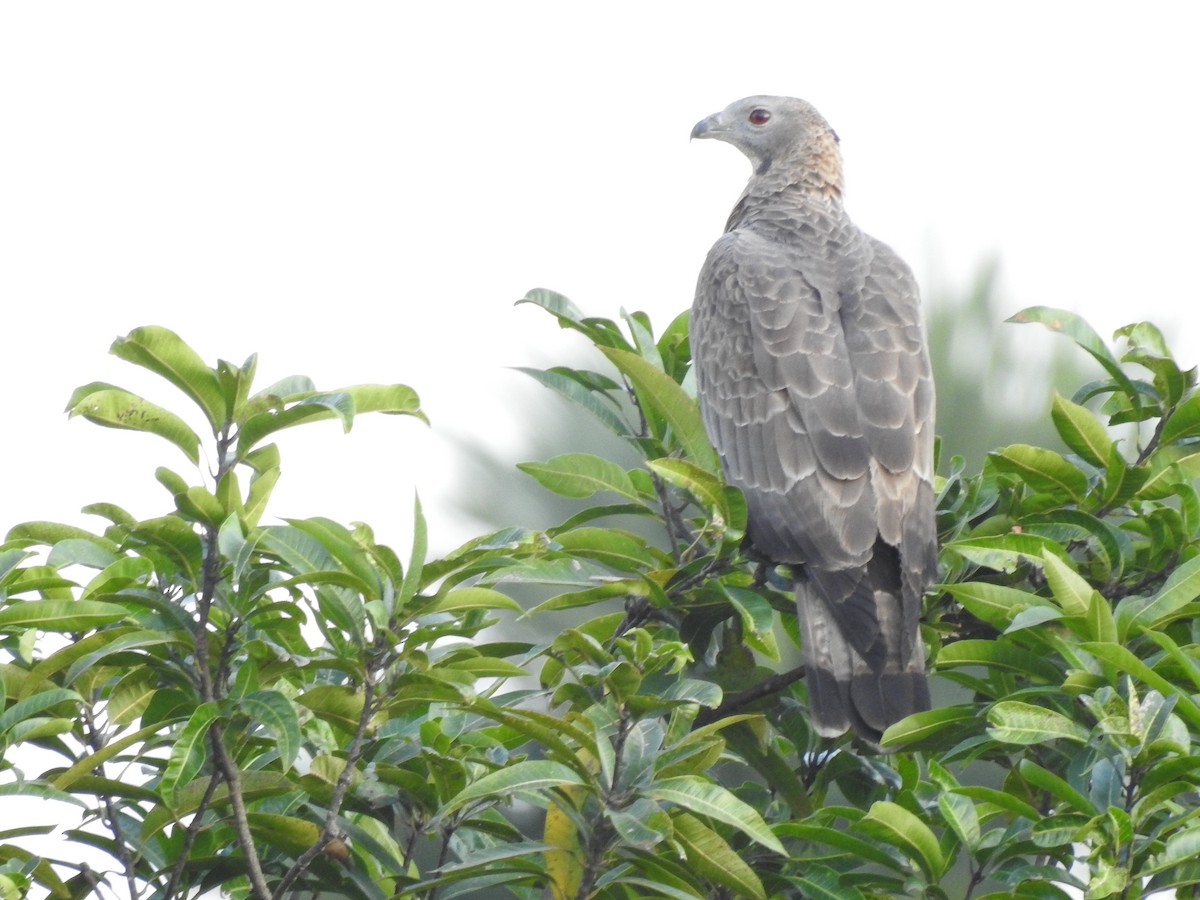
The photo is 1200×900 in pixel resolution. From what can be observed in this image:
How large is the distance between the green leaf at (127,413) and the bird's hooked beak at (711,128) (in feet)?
12.6

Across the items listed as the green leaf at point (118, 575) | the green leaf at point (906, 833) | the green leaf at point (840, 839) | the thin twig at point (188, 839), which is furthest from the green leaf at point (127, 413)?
the green leaf at point (906, 833)

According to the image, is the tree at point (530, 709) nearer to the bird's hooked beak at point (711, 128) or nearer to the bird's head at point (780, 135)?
the bird's head at point (780, 135)

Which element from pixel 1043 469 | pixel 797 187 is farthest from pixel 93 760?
pixel 797 187

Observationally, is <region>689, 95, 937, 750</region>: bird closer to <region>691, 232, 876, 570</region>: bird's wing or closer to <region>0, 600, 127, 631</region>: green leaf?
<region>691, 232, 876, 570</region>: bird's wing

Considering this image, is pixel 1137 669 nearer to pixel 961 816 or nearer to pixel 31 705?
pixel 961 816

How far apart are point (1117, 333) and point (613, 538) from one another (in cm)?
126

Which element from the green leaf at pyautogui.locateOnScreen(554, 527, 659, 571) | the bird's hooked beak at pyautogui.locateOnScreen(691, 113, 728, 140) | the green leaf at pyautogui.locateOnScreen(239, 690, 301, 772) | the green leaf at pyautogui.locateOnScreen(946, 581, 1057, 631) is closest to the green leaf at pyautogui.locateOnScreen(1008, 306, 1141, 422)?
the green leaf at pyautogui.locateOnScreen(946, 581, 1057, 631)

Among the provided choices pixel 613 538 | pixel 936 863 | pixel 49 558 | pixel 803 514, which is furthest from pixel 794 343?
pixel 49 558

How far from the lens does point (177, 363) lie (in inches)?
89.5

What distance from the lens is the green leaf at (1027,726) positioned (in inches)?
87.0

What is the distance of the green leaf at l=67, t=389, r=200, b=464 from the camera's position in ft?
7.32

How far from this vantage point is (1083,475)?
9.50 ft

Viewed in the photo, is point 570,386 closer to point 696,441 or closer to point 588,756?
point 696,441

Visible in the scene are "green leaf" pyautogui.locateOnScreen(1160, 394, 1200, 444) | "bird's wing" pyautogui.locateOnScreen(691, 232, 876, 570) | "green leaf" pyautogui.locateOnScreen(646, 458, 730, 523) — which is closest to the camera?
"green leaf" pyautogui.locateOnScreen(646, 458, 730, 523)
